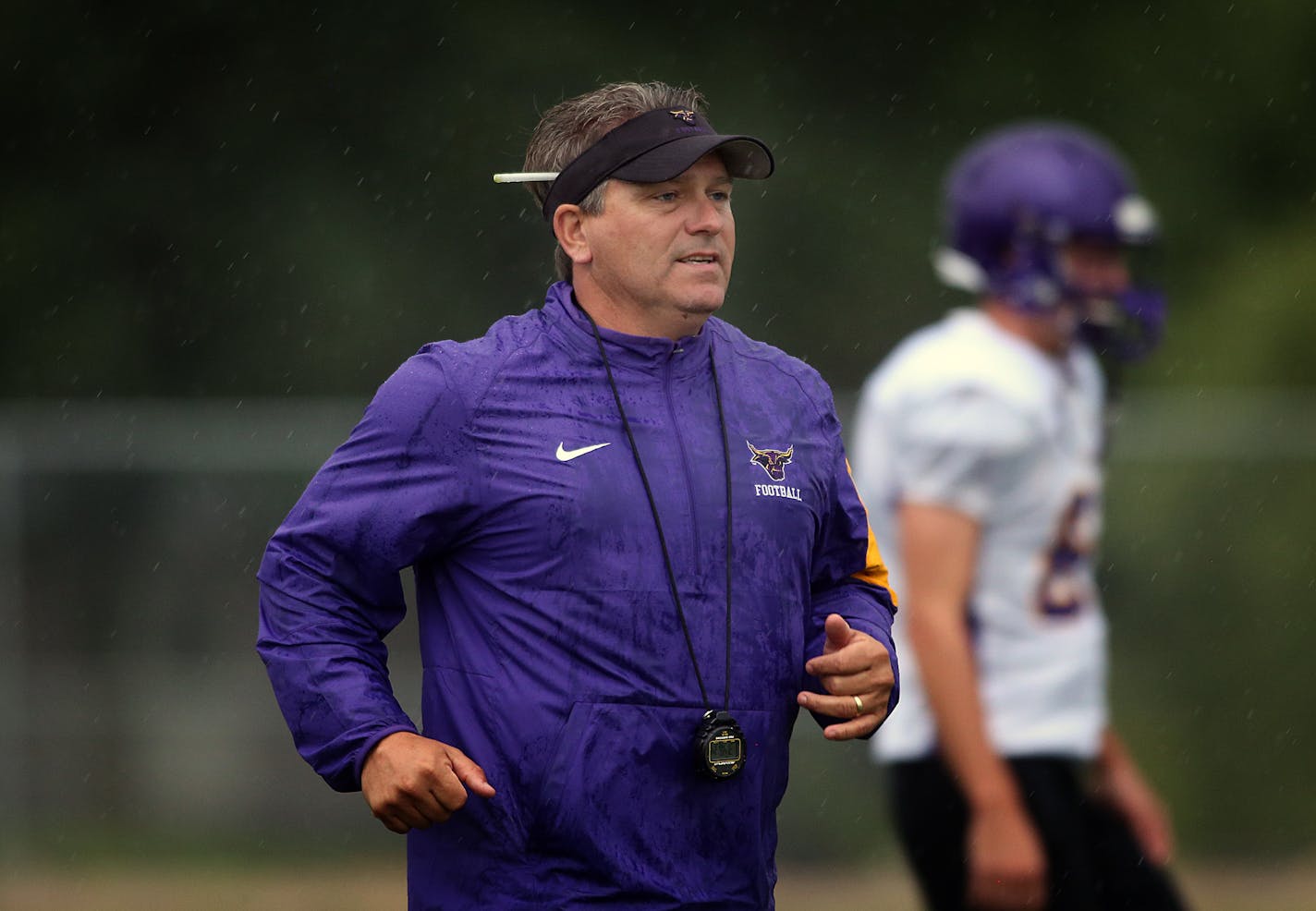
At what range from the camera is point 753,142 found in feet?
10.2

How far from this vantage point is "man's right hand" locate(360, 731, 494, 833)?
268 cm

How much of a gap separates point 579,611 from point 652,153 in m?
0.76

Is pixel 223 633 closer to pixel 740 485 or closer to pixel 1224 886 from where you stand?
pixel 1224 886

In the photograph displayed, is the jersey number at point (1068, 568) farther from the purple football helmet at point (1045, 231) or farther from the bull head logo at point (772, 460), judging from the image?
the bull head logo at point (772, 460)

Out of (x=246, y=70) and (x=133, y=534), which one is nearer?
(x=133, y=534)

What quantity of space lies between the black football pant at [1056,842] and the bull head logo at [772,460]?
1.38 meters

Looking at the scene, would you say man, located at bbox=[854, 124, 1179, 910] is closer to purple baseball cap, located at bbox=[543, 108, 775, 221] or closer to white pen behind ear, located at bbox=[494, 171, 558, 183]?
purple baseball cap, located at bbox=[543, 108, 775, 221]

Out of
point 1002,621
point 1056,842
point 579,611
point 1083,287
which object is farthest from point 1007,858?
point 579,611

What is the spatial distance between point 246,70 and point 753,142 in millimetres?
8298

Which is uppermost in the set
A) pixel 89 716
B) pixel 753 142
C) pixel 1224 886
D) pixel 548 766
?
pixel 753 142

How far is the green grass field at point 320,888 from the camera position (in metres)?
7.32

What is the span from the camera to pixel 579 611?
285cm

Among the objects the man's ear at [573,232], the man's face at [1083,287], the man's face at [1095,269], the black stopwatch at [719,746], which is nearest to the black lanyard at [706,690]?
the black stopwatch at [719,746]

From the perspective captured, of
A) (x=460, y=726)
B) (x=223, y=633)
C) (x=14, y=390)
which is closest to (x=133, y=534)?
(x=223, y=633)
